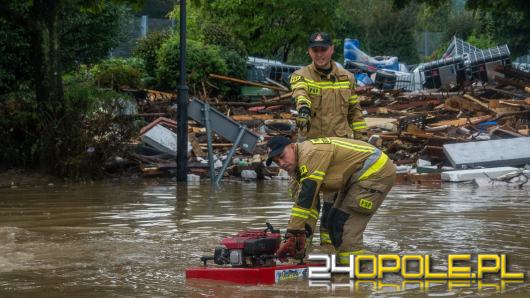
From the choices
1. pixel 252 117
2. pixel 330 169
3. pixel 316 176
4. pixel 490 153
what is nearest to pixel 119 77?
pixel 252 117

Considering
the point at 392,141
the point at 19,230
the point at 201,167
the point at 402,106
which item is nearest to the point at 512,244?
the point at 19,230

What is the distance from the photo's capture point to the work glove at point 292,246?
852 centimetres

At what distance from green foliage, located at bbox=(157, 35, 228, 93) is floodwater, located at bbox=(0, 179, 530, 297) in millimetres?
12691

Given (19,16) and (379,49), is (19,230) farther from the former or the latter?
(379,49)

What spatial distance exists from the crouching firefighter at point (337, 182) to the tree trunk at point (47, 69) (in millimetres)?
10224

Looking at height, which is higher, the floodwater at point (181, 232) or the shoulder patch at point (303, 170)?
the shoulder patch at point (303, 170)

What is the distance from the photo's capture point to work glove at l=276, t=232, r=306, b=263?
8.52 metres

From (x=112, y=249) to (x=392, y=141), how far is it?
1357cm

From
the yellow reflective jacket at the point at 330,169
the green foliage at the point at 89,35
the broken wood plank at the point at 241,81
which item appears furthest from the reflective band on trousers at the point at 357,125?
the broken wood plank at the point at 241,81

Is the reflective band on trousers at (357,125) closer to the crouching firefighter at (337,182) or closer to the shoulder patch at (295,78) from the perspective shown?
the shoulder patch at (295,78)

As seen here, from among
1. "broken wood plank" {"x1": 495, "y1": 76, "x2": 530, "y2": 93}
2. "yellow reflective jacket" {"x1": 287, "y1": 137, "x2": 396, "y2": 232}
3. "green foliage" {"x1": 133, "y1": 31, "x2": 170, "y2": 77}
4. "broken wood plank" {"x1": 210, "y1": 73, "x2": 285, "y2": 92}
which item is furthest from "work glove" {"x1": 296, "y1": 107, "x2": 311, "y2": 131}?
"green foliage" {"x1": 133, "y1": 31, "x2": 170, "y2": 77}

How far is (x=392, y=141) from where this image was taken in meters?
23.5

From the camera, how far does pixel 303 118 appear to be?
10164mm

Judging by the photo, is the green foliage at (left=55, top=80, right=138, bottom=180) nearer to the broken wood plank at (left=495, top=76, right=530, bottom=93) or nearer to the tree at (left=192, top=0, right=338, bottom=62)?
the broken wood plank at (left=495, top=76, right=530, bottom=93)
